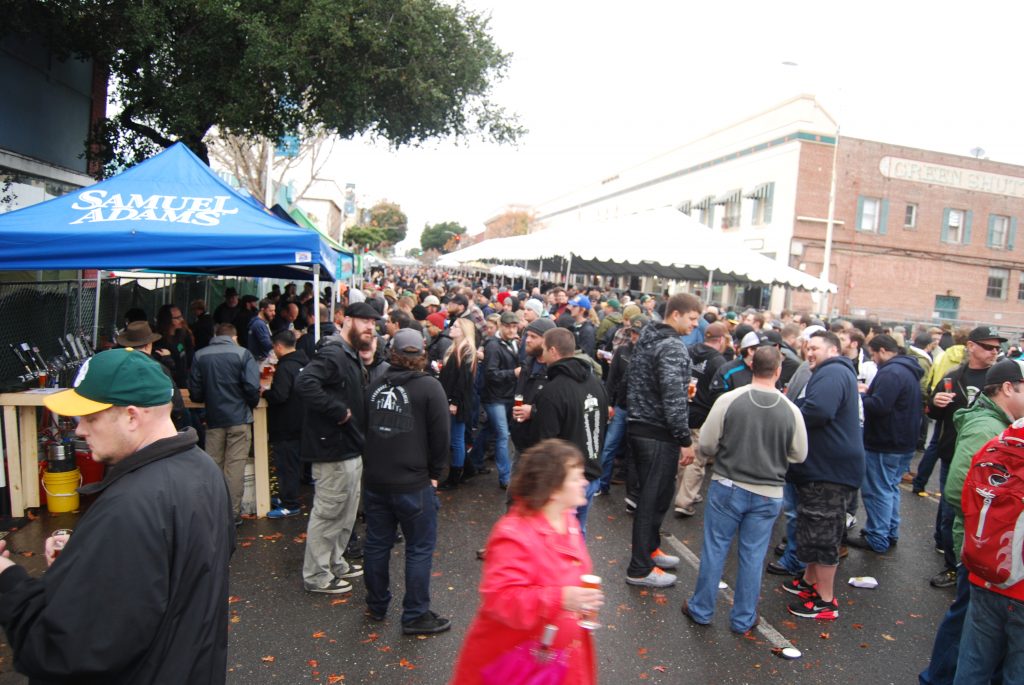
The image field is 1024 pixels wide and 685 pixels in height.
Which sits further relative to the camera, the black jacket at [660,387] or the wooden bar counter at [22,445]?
the wooden bar counter at [22,445]

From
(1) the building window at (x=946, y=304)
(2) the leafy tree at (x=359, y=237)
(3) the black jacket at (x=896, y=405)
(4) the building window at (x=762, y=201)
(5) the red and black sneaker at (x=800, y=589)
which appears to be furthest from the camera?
(2) the leafy tree at (x=359, y=237)

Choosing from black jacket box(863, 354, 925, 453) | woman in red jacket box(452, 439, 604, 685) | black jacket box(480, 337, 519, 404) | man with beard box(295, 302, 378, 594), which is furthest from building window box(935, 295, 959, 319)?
woman in red jacket box(452, 439, 604, 685)

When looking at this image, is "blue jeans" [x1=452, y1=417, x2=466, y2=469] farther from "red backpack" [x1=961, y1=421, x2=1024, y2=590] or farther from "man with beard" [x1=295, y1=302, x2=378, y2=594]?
"red backpack" [x1=961, y1=421, x2=1024, y2=590]

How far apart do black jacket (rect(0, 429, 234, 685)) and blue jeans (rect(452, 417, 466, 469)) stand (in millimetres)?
5439

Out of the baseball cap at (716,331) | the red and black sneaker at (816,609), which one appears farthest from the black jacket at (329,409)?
the baseball cap at (716,331)

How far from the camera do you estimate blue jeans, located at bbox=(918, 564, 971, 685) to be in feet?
12.5

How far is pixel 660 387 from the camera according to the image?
5.26 m

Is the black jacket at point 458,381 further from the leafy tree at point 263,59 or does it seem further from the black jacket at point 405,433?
the leafy tree at point 263,59

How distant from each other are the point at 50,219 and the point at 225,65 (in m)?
5.11

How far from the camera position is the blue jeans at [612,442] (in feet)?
25.8

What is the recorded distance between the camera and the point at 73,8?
888 centimetres

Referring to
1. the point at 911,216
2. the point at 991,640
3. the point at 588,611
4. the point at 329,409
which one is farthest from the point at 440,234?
the point at 588,611

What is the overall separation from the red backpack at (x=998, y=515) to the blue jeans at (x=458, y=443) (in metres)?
5.12

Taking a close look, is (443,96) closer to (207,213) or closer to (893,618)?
(207,213)
